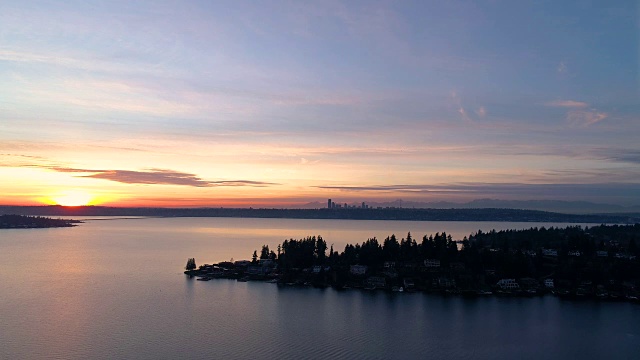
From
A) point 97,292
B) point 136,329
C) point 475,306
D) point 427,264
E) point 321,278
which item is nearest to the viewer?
point 136,329

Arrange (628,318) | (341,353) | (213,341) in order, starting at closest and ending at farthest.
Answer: (341,353), (213,341), (628,318)

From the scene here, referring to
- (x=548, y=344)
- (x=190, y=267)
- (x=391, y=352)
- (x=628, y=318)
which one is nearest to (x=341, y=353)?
(x=391, y=352)

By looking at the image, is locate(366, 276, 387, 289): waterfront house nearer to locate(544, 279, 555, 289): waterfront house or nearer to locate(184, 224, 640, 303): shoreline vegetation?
locate(184, 224, 640, 303): shoreline vegetation

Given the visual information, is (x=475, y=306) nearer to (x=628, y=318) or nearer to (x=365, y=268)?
(x=628, y=318)

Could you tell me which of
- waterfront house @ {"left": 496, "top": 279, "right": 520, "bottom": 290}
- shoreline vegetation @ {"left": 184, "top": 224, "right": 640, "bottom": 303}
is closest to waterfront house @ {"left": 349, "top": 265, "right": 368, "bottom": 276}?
shoreline vegetation @ {"left": 184, "top": 224, "right": 640, "bottom": 303}

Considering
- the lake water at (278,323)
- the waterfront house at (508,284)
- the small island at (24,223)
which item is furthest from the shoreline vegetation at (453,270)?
the small island at (24,223)
